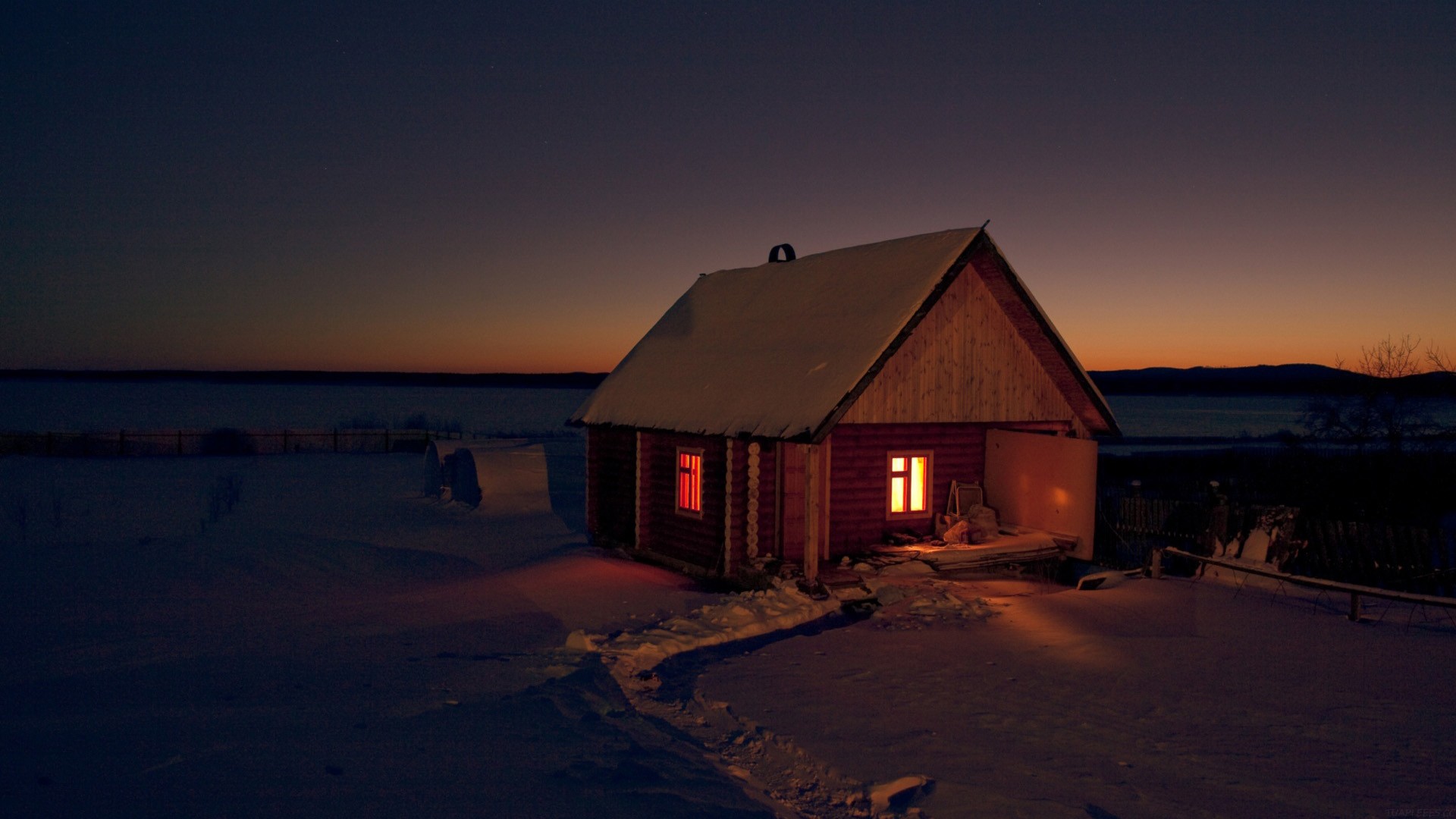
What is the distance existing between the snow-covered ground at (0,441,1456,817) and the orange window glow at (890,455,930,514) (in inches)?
89.7

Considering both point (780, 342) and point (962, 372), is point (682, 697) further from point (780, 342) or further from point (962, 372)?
point (780, 342)

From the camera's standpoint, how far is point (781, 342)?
17.1 metres

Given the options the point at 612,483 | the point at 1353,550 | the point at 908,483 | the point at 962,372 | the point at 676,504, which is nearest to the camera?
the point at 1353,550

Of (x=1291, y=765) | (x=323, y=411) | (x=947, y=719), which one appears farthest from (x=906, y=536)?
(x=323, y=411)

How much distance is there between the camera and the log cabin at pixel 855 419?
14.9m

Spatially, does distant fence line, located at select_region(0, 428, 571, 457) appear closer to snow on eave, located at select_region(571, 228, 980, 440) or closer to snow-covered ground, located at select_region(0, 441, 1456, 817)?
snow on eave, located at select_region(571, 228, 980, 440)

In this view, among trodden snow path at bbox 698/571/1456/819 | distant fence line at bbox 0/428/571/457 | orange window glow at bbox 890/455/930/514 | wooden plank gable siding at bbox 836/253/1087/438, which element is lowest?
trodden snow path at bbox 698/571/1456/819

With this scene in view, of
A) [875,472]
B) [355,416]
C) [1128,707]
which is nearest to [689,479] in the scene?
[875,472]

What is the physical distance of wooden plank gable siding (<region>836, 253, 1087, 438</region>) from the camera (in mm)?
15148

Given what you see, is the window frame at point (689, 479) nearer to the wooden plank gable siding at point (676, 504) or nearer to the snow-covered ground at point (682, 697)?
the wooden plank gable siding at point (676, 504)

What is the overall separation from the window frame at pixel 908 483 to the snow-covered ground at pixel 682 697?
83.9 inches

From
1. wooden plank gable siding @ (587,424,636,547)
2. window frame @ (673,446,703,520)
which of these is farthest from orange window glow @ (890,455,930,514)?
wooden plank gable siding @ (587,424,636,547)

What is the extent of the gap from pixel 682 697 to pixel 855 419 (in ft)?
21.6

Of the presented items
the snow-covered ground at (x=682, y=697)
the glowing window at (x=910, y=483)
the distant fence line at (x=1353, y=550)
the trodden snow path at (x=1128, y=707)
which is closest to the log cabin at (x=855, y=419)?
the glowing window at (x=910, y=483)
